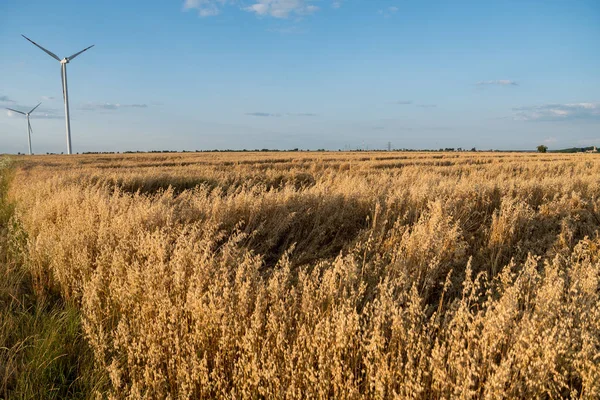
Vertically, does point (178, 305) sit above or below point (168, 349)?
above

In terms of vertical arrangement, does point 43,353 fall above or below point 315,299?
below

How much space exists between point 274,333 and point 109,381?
4.92 ft

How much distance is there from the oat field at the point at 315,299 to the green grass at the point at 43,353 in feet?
0.09

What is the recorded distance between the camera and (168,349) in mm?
3158

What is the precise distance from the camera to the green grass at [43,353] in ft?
10.2

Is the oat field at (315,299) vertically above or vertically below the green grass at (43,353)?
above

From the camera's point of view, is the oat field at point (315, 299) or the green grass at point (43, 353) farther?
the green grass at point (43, 353)

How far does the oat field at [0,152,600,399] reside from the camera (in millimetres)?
2498

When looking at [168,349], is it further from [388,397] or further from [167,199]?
[167,199]

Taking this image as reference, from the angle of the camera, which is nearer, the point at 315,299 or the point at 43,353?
the point at 315,299

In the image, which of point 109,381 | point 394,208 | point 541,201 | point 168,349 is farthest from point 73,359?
point 541,201

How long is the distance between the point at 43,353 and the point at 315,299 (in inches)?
101

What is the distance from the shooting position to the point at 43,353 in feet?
11.5

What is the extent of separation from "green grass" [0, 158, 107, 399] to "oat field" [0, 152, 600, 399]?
1.1 inches
